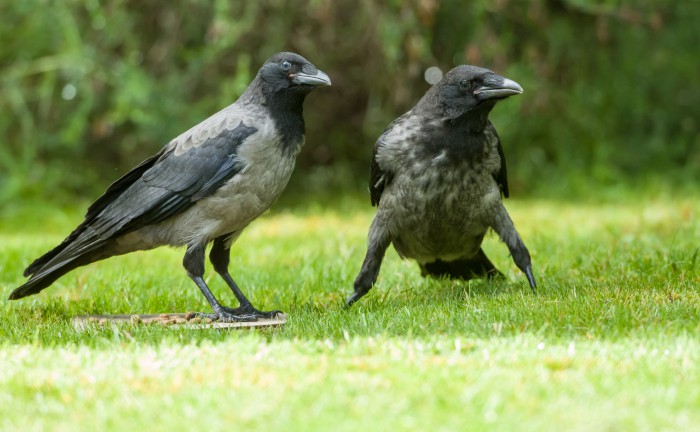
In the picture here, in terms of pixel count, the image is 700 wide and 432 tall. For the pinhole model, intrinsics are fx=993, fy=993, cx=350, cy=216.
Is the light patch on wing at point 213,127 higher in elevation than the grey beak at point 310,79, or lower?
lower

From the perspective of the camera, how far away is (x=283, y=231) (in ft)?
32.7

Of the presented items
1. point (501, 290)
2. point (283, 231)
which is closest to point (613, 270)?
point (501, 290)

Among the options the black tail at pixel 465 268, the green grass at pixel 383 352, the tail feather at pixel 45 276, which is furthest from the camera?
the black tail at pixel 465 268

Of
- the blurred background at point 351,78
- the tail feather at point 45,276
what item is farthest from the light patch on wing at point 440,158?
the blurred background at point 351,78

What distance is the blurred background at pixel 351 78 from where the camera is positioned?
11.5 m

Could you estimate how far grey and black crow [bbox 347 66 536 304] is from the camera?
604 centimetres

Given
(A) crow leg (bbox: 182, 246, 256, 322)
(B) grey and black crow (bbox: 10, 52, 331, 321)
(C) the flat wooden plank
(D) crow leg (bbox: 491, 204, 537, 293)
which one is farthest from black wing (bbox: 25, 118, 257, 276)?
(D) crow leg (bbox: 491, 204, 537, 293)

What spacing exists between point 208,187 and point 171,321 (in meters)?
0.83

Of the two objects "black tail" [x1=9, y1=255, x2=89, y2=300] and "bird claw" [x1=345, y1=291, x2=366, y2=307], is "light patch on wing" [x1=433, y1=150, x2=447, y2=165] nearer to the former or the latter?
"bird claw" [x1=345, y1=291, x2=366, y2=307]

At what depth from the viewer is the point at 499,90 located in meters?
5.93

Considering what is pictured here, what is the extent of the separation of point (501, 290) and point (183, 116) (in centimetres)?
639

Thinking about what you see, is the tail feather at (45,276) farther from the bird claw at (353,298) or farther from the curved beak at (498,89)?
the curved beak at (498,89)

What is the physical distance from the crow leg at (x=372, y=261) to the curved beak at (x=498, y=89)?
104 centimetres

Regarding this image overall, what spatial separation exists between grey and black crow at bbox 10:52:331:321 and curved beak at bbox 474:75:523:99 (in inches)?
36.8
